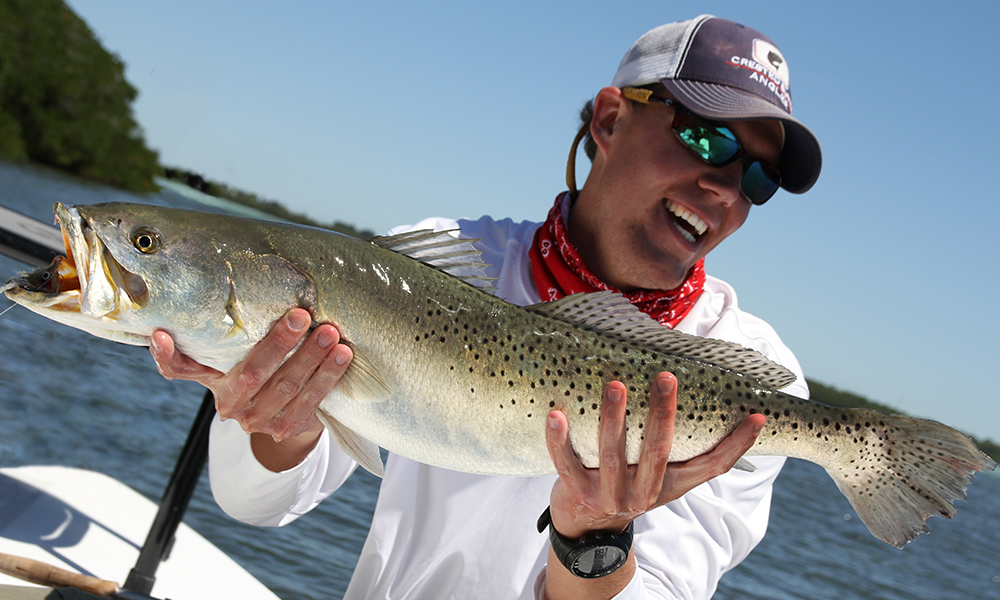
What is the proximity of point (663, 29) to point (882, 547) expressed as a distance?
2810cm

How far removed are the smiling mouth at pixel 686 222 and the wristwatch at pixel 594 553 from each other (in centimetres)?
155

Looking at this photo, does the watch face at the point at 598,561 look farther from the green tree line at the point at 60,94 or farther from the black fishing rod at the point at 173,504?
the green tree line at the point at 60,94

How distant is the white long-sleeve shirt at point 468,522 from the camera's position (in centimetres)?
337

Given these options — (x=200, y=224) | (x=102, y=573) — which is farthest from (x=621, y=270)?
(x=102, y=573)

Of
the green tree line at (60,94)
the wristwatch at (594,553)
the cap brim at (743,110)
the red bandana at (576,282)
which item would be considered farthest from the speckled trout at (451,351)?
the green tree line at (60,94)

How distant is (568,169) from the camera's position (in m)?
4.35

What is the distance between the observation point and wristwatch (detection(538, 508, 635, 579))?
281 centimetres

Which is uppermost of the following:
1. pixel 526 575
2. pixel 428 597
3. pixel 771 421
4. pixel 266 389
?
pixel 771 421

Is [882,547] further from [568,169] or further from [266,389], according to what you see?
[266,389]

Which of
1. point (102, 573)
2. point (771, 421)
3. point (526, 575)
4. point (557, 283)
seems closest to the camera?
point (771, 421)

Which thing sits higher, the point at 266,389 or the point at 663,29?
the point at 663,29

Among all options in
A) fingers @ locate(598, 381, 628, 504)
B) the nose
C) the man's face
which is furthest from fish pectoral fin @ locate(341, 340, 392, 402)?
the nose

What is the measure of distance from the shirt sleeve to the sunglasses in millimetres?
2271

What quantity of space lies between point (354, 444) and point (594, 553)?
100 centimetres
